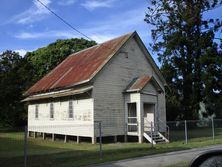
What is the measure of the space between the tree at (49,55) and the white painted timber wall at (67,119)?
18.9 metres

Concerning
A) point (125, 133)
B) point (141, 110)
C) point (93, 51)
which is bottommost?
point (125, 133)

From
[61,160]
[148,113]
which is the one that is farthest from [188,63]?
[61,160]

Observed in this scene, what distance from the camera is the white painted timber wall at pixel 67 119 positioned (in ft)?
86.9

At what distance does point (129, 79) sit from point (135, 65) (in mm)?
1453

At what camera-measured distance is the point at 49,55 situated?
5519 centimetres

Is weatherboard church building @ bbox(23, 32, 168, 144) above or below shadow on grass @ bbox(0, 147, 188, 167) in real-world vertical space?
above

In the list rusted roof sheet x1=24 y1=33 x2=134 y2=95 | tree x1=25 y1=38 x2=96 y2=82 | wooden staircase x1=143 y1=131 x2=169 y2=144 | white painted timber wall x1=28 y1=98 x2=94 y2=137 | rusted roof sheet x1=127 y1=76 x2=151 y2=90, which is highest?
tree x1=25 y1=38 x2=96 y2=82

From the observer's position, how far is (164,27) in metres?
47.8

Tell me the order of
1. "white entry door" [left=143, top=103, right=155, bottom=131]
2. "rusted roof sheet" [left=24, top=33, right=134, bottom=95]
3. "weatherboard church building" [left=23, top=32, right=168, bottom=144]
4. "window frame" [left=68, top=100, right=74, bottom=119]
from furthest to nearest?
1. "window frame" [left=68, top=100, right=74, bottom=119]
2. "white entry door" [left=143, top=103, right=155, bottom=131]
3. "rusted roof sheet" [left=24, top=33, right=134, bottom=95]
4. "weatherboard church building" [left=23, top=32, right=168, bottom=144]

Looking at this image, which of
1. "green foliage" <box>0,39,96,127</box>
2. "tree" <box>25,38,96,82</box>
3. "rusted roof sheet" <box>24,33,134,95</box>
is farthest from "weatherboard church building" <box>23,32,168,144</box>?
"tree" <box>25,38,96,82</box>

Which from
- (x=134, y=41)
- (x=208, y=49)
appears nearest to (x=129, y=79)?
(x=134, y=41)

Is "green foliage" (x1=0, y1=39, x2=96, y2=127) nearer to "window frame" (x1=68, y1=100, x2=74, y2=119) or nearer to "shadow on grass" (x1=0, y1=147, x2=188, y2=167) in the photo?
"window frame" (x1=68, y1=100, x2=74, y2=119)

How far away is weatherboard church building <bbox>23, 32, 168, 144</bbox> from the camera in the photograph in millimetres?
26375

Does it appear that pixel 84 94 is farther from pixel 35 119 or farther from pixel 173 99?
pixel 173 99
